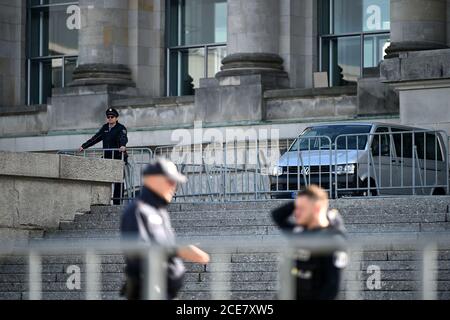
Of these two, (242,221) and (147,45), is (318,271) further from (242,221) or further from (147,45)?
(147,45)

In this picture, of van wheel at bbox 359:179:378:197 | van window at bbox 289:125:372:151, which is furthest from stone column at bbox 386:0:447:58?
van wheel at bbox 359:179:378:197

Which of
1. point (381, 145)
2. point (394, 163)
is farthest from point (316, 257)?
point (381, 145)

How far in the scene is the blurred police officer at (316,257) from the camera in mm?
12797

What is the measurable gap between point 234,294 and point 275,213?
6.40 metres

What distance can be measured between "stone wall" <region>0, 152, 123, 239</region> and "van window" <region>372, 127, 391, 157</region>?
4062mm

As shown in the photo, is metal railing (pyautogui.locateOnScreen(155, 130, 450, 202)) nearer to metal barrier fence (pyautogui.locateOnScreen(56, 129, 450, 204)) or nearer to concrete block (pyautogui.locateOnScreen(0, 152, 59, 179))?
metal barrier fence (pyautogui.locateOnScreen(56, 129, 450, 204))

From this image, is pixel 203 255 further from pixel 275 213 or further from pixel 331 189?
pixel 331 189

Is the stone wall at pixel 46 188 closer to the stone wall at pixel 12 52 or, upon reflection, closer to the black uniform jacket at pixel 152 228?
the black uniform jacket at pixel 152 228

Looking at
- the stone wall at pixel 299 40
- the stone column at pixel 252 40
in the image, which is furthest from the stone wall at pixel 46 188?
the stone wall at pixel 299 40

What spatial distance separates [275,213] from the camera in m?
14.6

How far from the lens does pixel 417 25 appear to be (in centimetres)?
3266

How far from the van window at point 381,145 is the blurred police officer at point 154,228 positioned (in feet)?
41.8

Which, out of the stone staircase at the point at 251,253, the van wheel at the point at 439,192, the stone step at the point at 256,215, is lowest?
the stone staircase at the point at 251,253
